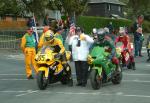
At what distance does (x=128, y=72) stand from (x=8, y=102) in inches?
326

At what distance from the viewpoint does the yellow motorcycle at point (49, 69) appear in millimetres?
15766

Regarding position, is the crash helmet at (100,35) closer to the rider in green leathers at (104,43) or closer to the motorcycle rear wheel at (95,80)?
the rider in green leathers at (104,43)

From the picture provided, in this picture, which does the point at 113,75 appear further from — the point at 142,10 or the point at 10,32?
the point at 142,10

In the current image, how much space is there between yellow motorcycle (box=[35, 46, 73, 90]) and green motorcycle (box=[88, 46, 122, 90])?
1.00 metres

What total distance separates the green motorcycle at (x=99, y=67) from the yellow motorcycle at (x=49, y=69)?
100cm

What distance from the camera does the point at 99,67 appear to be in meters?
15.8

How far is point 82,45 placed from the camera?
16.8m

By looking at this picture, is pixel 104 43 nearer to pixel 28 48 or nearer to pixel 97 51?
pixel 97 51

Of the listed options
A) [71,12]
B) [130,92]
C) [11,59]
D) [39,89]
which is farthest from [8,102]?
[71,12]

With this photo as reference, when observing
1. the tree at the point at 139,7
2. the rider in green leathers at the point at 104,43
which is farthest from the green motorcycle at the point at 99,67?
the tree at the point at 139,7

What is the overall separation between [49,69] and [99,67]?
58.5 inches

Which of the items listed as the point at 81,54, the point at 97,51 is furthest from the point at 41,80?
the point at 97,51

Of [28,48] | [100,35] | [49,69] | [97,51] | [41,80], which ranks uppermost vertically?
[100,35]

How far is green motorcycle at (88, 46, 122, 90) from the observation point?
15.5 m
